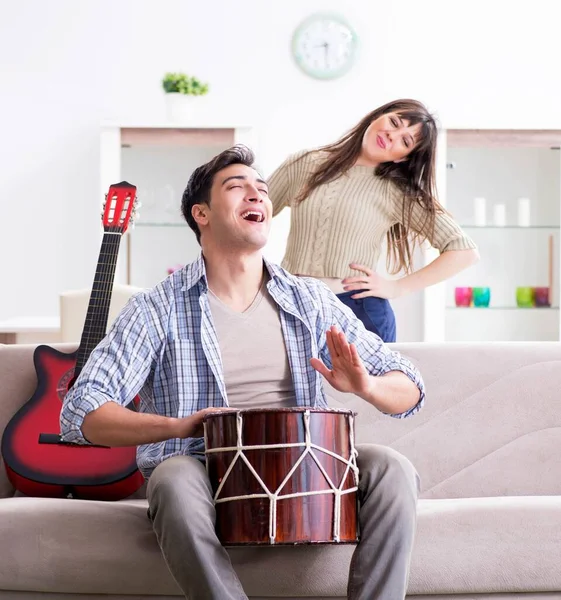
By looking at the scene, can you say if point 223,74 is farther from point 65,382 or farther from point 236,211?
point 236,211

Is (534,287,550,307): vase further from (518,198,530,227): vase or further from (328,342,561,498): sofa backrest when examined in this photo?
(328,342,561,498): sofa backrest

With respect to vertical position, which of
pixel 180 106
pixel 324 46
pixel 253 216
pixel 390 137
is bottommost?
pixel 253 216

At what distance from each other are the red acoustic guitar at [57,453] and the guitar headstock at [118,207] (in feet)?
0.96

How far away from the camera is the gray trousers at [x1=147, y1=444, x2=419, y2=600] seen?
1.76 meters

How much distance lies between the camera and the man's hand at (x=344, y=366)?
6.23ft

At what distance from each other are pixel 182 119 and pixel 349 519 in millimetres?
3847

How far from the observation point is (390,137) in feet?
9.81

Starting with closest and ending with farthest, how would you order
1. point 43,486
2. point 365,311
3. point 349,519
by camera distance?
point 349,519
point 43,486
point 365,311

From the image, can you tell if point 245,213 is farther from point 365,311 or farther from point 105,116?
point 105,116

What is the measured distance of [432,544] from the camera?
2.07 meters

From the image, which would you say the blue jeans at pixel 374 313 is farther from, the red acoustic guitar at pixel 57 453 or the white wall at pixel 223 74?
the white wall at pixel 223 74

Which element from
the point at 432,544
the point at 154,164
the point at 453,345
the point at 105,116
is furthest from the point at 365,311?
the point at 105,116

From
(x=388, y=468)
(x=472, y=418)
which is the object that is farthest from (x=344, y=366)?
(x=472, y=418)

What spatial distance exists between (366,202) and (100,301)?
879 mm
